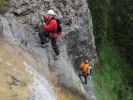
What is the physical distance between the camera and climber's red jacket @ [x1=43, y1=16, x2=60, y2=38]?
16.3 metres

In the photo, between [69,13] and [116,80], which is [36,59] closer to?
[69,13]

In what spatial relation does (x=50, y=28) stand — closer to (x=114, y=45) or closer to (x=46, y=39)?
(x=46, y=39)

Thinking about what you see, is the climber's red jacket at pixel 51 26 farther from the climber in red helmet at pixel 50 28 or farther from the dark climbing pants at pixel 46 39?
the dark climbing pants at pixel 46 39

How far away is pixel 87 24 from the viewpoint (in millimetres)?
24219

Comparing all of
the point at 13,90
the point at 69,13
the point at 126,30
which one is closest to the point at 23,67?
the point at 13,90

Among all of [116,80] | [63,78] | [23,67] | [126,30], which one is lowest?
[116,80]

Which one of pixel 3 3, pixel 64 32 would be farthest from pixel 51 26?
pixel 64 32

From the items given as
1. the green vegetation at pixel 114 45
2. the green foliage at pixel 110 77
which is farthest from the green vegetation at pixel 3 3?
the green vegetation at pixel 114 45

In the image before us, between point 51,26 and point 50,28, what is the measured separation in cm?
16

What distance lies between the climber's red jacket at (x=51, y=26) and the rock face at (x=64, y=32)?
0.97m

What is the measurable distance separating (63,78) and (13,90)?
13.2ft

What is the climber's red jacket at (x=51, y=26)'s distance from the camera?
16.3 metres

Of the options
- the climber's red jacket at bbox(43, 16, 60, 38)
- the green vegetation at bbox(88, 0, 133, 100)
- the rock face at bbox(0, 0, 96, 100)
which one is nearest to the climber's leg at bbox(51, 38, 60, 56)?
the rock face at bbox(0, 0, 96, 100)

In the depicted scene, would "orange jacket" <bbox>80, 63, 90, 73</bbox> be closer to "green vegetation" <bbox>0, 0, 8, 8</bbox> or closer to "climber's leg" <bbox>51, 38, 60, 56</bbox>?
"climber's leg" <bbox>51, 38, 60, 56</bbox>
